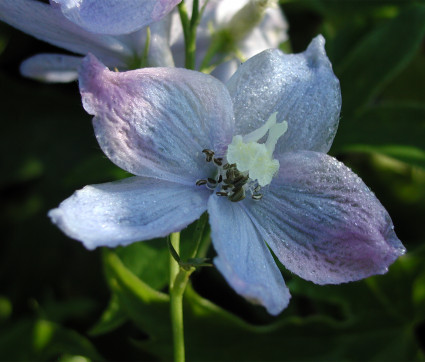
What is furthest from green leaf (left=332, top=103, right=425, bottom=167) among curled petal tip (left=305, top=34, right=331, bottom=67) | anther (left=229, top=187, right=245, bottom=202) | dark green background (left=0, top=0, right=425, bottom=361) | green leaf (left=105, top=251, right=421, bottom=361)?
Answer: anther (left=229, top=187, right=245, bottom=202)

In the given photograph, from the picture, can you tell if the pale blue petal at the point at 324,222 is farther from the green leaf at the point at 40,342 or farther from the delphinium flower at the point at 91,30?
the green leaf at the point at 40,342

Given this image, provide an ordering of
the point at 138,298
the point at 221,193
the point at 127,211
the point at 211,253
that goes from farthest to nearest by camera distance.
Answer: the point at 211,253, the point at 138,298, the point at 221,193, the point at 127,211

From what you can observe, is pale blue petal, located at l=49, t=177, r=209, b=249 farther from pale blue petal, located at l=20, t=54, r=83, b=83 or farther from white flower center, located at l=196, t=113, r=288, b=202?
pale blue petal, located at l=20, t=54, r=83, b=83

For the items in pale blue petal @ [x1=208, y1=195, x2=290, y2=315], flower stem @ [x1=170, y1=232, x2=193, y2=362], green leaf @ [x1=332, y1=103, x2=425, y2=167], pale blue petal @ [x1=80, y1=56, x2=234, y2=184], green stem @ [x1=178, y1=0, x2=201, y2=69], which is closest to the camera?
pale blue petal @ [x1=208, y1=195, x2=290, y2=315]

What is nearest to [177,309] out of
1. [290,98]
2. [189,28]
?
[290,98]

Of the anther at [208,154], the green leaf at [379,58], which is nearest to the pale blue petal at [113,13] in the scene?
the anther at [208,154]

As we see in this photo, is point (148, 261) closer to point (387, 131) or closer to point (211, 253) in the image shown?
point (211, 253)

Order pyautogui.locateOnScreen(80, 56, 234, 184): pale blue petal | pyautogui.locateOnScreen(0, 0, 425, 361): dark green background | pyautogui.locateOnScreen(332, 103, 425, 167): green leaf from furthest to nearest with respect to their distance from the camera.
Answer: pyautogui.locateOnScreen(332, 103, 425, 167): green leaf
pyautogui.locateOnScreen(0, 0, 425, 361): dark green background
pyautogui.locateOnScreen(80, 56, 234, 184): pale blue petal
